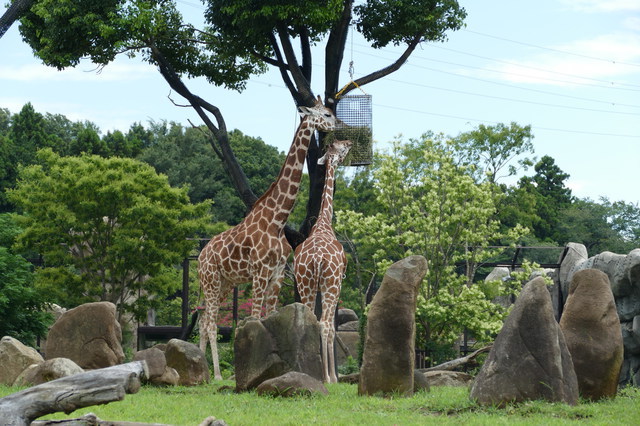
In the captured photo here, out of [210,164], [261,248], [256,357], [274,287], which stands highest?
[210,164]

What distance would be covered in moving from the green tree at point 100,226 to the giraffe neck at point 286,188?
6006 millimetres

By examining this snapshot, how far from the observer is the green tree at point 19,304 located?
17.6 metres

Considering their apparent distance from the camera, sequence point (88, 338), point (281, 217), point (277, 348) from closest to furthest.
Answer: point (277, 348)
point (88, 338)
point (281, 217)

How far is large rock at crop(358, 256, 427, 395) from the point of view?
11.0 m

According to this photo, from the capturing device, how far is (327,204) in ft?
51.7

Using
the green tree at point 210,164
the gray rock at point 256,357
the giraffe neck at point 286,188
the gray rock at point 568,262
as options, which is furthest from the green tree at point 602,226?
the gray rock at point 256,357

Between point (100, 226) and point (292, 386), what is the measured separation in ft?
36.7

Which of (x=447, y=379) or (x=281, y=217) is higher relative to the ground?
(x=281, y=217)

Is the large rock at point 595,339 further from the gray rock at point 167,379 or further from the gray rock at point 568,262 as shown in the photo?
the gray rock at point 568,262

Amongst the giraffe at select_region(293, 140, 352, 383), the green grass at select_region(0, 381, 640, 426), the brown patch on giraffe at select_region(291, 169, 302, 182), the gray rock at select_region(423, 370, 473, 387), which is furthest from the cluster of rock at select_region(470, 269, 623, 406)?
the brown patch on giraffe at select_region(291, 169, 302, 182)

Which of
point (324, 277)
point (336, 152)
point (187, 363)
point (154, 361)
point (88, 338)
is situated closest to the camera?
point (154, 361)

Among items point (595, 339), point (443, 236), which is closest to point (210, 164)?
point (443, 236)

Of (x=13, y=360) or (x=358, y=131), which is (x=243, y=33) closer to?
(x=358, y=131)

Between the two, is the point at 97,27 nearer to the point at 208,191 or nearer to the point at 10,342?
the point at 10,342
